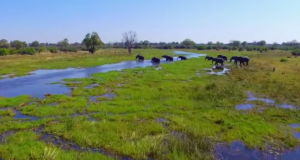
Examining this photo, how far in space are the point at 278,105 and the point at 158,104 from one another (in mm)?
7664

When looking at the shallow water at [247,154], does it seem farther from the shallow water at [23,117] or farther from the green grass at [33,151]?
the shallow water at [23,117]

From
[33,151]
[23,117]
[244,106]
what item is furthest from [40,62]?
[244,106]

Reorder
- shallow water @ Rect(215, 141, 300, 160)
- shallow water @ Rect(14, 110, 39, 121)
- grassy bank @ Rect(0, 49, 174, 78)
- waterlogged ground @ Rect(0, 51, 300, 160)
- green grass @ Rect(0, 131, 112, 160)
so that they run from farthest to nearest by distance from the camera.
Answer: grassy bank @ Rect(0, 49, 174, 78), shallow water @ Rect(14, 110, 39, 121), waterlogged ground @ Rect(0, 51, 300, 160), shallow water @ Rect(215, 141, 300, 160), green grass @ Rect(0, 131, 112, 160)

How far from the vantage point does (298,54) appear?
53.4 metres

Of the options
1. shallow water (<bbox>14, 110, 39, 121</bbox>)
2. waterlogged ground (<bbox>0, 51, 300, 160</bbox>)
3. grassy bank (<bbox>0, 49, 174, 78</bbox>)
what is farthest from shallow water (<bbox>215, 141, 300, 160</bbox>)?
grassy bank (<bbox>0, 49, 174, 78</bbox>)

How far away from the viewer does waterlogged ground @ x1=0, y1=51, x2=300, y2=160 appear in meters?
8.12

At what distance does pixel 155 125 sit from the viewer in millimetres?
10430

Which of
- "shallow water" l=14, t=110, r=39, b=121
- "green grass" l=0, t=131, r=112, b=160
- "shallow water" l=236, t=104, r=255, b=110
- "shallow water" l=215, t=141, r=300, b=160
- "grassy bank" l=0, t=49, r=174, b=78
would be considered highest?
"grassy bank" l=0, t=49, r=174, b=78

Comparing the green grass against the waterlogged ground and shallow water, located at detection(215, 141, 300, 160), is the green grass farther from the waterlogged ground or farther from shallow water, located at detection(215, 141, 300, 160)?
shallow water, located at detection(215, 141, 300, 160)

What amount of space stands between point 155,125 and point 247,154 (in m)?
4.14

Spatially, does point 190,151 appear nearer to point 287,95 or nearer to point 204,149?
point 204,149

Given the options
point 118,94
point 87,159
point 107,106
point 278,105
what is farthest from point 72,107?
point 278,105

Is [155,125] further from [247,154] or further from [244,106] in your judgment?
[244,106]

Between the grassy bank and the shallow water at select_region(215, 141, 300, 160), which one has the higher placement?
the grassy bank
